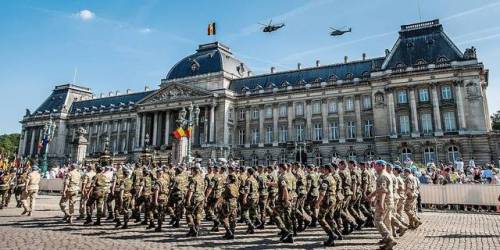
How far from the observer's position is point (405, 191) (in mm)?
11891

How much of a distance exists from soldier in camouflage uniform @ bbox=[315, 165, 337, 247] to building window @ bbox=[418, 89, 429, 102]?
1560 inches

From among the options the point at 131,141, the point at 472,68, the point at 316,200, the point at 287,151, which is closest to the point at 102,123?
the point at 131,141

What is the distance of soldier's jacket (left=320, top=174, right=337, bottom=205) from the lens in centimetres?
984

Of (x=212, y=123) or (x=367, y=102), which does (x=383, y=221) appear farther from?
(x=212, y=123)

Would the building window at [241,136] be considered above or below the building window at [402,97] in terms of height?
below

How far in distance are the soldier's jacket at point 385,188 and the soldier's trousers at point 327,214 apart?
1.30 metres

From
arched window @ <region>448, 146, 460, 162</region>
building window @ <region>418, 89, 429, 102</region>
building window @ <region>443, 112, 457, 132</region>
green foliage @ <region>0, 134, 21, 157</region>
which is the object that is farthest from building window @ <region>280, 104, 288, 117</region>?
green foliage @ <region>0, 134, 21, 157</region>

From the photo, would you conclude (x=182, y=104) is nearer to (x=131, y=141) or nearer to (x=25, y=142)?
(x=131, y=141)

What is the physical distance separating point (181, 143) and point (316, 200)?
25111 millimetres

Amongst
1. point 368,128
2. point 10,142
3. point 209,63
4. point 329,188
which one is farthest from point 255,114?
point 10,142

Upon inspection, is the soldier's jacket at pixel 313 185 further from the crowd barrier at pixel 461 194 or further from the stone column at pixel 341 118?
the stone column at pixel 341 118

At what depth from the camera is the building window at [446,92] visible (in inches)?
1695

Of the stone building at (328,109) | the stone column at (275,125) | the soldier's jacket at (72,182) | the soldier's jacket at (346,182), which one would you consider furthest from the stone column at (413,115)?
the soldier's jacket at (72,182)

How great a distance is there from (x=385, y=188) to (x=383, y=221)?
90cm
